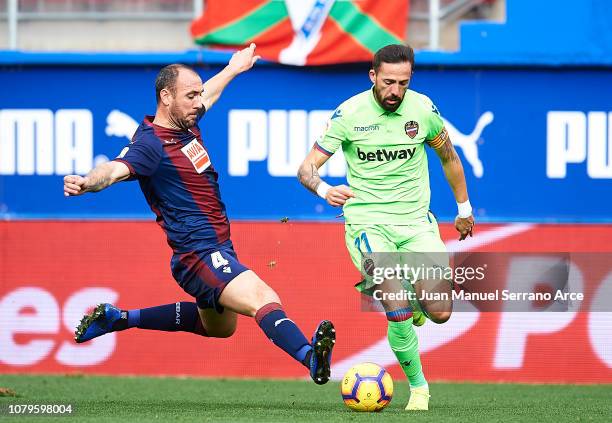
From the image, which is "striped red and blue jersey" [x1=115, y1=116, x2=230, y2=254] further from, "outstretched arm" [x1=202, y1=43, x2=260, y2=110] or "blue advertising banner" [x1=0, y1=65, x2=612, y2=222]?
→ "blue advertising banner" [x1=0, y1=65, x2=612, y2=222]

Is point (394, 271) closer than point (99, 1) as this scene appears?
Yes

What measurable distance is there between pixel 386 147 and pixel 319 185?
588 mm

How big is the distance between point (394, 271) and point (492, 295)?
313 cm

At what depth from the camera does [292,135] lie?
40.2 feet

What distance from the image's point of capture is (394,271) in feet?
26.2

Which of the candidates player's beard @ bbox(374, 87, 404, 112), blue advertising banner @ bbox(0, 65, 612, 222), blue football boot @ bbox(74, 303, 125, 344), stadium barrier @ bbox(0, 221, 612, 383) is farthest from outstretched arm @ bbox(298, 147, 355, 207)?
blue advertising banner @ bbox(0, 65, 612, 222)

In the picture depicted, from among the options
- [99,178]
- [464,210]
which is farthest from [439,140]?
[99,178]

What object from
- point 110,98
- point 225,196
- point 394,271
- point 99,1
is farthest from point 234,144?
point 394,271

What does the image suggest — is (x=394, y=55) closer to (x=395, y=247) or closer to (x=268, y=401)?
(x=395, y=247)

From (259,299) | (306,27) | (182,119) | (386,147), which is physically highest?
(306,27)

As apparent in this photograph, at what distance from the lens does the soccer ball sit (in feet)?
24.6

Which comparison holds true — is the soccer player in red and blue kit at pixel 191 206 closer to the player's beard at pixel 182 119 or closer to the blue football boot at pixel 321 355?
the player's beard at pixel 182 119

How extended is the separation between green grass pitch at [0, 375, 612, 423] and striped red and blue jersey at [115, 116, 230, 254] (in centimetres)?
107

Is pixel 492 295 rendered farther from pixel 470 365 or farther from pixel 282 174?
pixel 282 174
